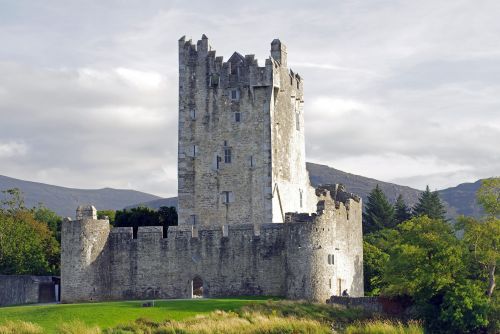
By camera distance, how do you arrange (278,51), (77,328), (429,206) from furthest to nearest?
(429,206) < (278,51) < (77,328)

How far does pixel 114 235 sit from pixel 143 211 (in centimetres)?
1626

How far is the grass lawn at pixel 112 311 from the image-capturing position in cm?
4750

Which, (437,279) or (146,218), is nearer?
(437,279)

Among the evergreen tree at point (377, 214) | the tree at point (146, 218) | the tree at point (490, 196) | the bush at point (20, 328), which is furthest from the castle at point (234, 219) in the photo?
the evergreen tree at point (377, 214)

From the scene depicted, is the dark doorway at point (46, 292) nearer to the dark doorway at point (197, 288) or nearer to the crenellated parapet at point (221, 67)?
the dark doorway at point (197, 288)

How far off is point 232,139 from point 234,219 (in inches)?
193

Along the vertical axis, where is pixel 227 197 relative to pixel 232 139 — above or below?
below

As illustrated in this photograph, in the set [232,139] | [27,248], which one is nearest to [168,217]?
[27,248]

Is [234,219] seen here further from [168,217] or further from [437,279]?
[437,279]

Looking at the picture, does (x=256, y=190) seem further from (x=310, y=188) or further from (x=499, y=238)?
(x=499, y=238)

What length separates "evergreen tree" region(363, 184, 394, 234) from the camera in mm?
89625

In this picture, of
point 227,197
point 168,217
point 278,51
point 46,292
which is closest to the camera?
point 46,292

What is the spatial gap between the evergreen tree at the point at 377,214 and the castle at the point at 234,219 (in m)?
16.3

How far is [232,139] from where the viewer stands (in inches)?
2502
